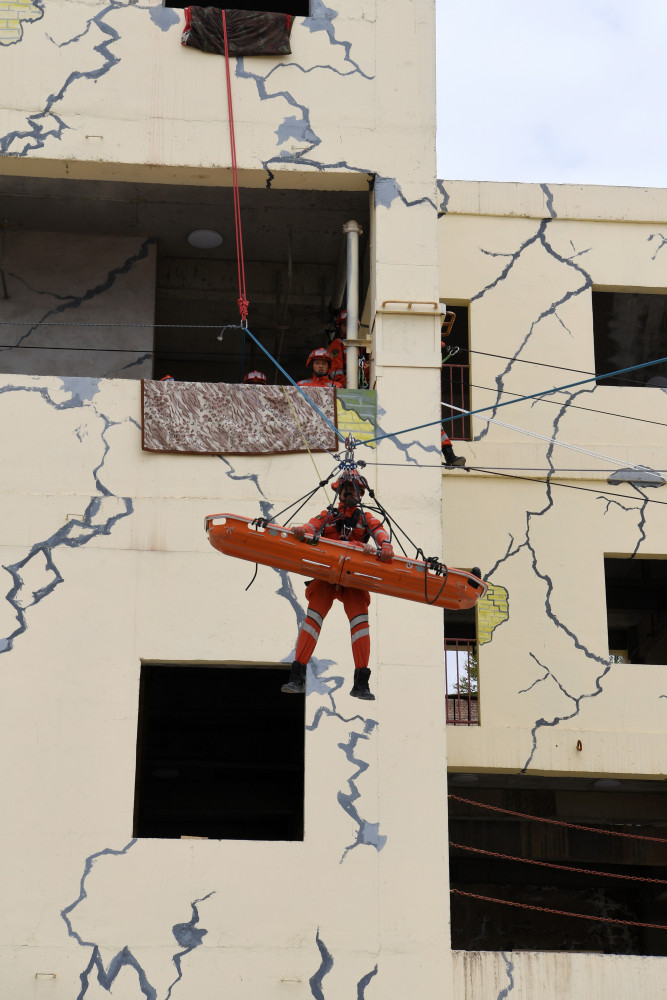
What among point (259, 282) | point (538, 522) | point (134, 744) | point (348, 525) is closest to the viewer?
point (348, 525)

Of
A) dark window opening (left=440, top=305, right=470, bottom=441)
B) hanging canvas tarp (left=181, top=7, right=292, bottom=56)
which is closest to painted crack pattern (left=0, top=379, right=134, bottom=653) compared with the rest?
hanging canvas tarp (left=181, top=7, right=292, bottom=56)

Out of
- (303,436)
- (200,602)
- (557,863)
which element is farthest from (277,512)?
(557,863)

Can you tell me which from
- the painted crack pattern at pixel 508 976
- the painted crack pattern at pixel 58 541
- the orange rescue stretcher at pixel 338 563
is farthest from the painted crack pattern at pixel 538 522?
the orange rescue stretcher at pixel 338 563

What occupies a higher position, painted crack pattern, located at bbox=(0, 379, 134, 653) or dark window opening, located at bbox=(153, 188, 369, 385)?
dark window opening, located at bbox=(153, 188, 369, 385)

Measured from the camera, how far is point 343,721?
10906 mm

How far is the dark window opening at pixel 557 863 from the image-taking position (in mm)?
16641

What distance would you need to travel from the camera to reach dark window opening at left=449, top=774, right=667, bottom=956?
655 inches

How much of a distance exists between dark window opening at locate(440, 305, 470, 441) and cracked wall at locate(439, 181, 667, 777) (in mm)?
375

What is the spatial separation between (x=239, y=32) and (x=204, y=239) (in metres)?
3.08

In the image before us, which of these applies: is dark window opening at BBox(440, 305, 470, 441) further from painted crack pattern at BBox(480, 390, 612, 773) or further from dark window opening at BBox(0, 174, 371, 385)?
dark window opening at BBox(0, 174, 371, 385)

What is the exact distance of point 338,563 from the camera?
29.2 feet

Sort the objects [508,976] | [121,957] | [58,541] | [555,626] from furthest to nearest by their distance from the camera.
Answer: [555,626], [58,541], [508,976], [121,957]

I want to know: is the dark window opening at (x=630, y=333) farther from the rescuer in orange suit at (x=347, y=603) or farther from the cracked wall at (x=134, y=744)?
the rescuer in orange suit at (x=347, y=603)

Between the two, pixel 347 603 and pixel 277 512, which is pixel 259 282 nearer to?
pixel 277 512
